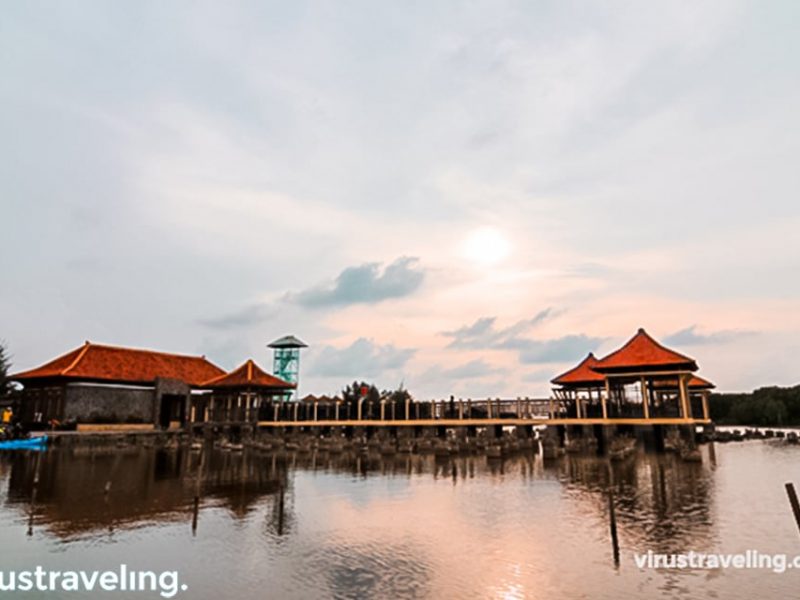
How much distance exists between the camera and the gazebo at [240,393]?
46062 millimetres

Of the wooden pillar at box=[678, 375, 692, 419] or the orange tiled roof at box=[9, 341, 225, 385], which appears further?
the orange tiled roof at box=[9, 341, 225, 385]

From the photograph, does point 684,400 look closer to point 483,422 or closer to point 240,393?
point 483,422

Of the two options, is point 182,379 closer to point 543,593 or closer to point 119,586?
point 119,586

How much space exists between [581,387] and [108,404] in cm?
3973

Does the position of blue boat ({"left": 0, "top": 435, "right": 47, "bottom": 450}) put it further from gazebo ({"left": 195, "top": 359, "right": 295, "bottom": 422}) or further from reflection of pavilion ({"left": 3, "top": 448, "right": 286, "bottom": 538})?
gazebo ({"left": 195, "top": 359, "right": 295, "bottom": 422})

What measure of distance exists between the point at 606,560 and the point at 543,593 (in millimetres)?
2560

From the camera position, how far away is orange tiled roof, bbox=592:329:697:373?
1314 inches

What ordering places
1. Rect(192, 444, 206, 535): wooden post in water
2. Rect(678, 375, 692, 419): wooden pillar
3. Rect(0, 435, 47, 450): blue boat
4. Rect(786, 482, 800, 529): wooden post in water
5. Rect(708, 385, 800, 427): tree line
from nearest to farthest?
1. Rect(786, 482, 800, 529): wooden post in water
2. Rect(192, 444, 206, 535): wooden post in water
3. Rect(678, 375, 692, 419): wooden pillar
4. Rect(0, 435, 47, 450): blue boat
5. Rect(708, 385, 800, 427): tree line

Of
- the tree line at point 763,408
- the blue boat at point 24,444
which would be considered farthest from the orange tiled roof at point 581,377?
the tree line at point 763,408

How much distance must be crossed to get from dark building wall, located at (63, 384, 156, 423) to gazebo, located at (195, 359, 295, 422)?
493 centimetres

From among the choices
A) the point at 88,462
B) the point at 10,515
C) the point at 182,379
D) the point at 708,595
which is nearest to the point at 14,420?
the point at 182,379

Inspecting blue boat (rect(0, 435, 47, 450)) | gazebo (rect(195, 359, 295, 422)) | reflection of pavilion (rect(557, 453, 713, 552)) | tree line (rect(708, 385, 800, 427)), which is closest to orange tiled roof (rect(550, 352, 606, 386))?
reflection of pavilion (rect(557, 453, 713, 552))


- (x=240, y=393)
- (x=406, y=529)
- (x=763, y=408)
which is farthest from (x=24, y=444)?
(x=763, y=408)

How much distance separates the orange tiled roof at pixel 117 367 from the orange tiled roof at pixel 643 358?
3781 centimetres
